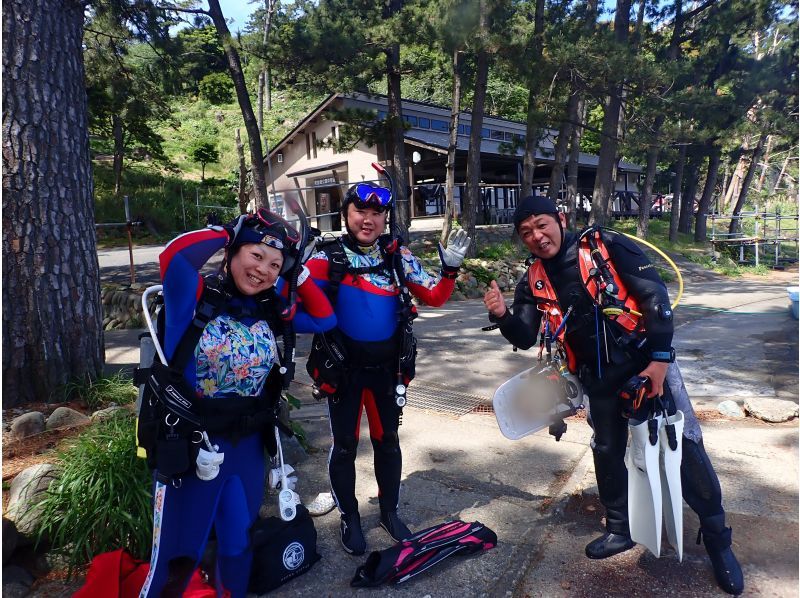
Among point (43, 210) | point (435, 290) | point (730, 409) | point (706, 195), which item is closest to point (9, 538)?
point (435, 290)

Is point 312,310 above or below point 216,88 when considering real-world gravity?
below

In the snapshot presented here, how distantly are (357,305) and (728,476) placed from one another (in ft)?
9.22

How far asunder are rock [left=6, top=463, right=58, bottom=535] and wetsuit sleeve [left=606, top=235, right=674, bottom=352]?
10.2 ft

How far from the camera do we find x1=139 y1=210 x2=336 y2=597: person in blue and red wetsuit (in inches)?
83.5

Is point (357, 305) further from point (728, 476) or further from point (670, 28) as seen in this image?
point (670, 28)

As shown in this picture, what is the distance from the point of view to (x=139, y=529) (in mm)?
2658

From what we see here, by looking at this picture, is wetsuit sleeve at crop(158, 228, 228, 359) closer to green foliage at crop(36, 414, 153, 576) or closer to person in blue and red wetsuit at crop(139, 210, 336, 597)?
person in blue and red wetsuit at crop(139, 210, 336, 597)

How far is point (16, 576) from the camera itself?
2.56 m

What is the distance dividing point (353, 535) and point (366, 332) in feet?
3.64

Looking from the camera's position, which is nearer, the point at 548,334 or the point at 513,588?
the point at 513,588

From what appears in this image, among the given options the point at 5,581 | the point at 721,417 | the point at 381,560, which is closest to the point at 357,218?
the point at 381,560

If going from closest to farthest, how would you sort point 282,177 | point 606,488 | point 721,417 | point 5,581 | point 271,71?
1. point 5,581
2. point 606,488
3. point 721,417
4. point 271,71
5. point 282,177

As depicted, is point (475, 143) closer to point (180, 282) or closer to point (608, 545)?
point (608, 545)

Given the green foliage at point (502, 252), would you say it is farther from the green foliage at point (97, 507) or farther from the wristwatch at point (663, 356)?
the green foliage at point (97, 507)
